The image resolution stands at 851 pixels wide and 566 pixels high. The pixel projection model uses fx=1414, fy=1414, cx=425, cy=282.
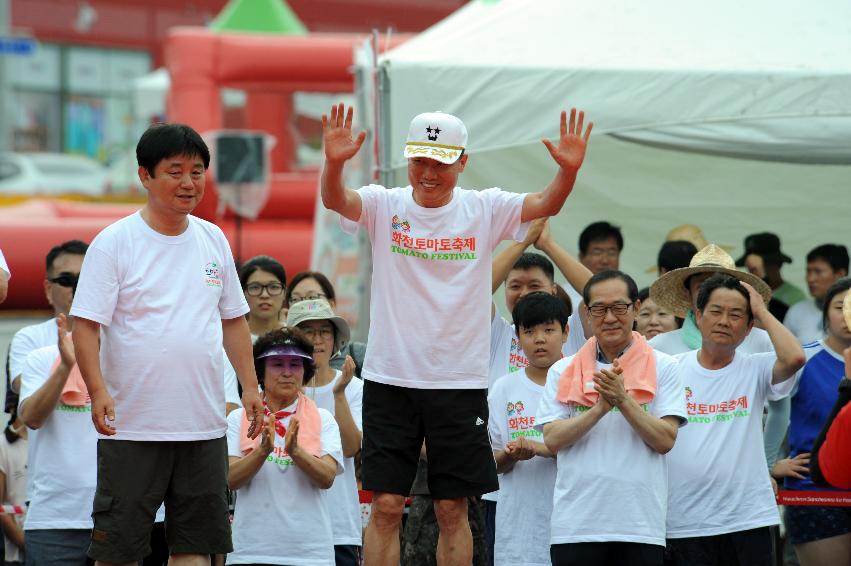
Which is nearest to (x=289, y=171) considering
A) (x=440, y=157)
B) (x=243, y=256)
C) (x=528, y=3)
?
(x=243, y=256)

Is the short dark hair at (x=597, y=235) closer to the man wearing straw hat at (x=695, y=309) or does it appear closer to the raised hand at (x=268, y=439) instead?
the man wearing straw hat at (x=695, y=309)

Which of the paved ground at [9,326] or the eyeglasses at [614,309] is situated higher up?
the eyeglasses at [614,309]

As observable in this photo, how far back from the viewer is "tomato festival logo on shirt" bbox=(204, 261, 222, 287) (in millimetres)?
5078

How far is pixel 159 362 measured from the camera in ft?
16.2

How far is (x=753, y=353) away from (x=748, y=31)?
2.27 m

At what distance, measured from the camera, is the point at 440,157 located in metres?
5.26

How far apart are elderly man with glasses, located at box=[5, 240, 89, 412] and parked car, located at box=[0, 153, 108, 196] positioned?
17740mm

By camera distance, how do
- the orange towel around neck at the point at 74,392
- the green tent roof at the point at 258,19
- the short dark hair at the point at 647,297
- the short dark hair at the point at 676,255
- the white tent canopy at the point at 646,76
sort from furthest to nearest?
the green tent roof at the point at 258,19
the short dark hair at the point at 676,255
the white tent canopy at the point at 646,76
the short dark hair at the point at 647,297
the orange towel around neck at the point at 74,392

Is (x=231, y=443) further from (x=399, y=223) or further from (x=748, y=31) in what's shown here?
(x=748, y=31)

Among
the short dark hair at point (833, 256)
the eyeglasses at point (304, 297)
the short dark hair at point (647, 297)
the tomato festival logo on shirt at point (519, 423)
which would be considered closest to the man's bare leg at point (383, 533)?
the tomato festival logo on shirt at point (519, 423)

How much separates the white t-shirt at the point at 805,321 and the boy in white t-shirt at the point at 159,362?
424cm

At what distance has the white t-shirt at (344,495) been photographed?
6395 mm

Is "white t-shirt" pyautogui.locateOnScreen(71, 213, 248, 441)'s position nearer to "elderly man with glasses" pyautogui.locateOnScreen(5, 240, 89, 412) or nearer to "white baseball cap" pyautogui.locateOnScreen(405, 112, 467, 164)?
"white baseball cap" pyautogui.locateOnScreen(405, 112, 467, 164)

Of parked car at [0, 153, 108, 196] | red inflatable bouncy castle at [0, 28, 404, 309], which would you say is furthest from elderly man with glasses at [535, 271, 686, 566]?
parked car at [0, 153, 108, 196]
